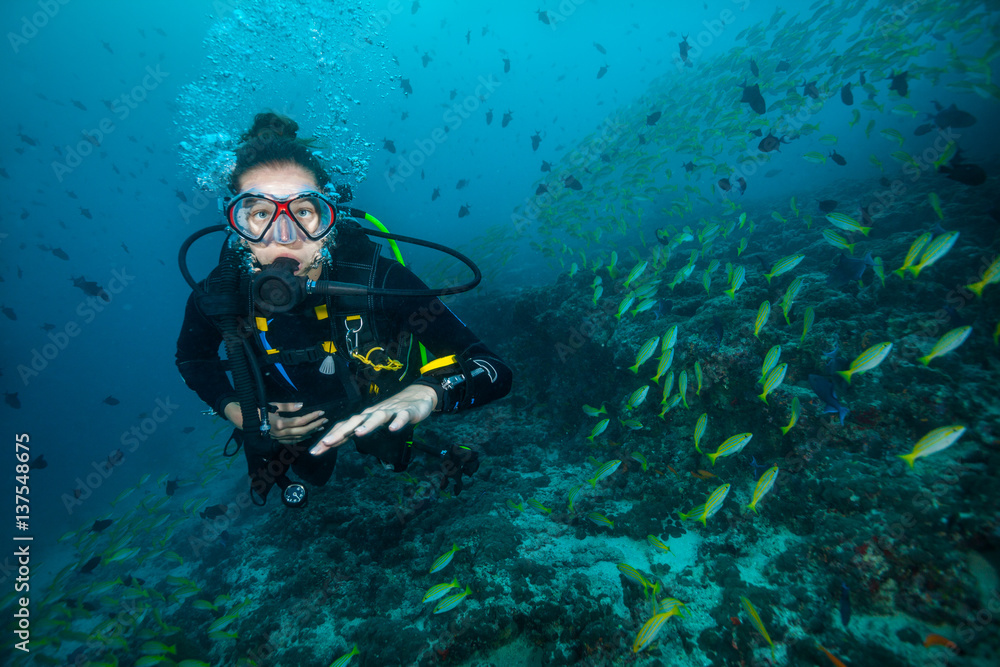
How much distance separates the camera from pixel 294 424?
7.37 ft

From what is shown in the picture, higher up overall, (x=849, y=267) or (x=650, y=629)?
(x=849, y=267)

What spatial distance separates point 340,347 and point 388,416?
3.75ft

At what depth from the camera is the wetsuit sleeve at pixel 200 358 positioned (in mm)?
2729

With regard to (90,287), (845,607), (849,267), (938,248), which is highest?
(90,287)

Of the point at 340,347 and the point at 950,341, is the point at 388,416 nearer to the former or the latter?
the point at 340,347

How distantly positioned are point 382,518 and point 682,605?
153 inches

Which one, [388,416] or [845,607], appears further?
[845,607]

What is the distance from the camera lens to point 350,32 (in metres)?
29.8

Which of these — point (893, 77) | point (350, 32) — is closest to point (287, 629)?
point (893, 77)

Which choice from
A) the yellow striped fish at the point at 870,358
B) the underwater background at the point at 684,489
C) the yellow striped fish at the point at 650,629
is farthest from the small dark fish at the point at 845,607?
the yellow striped fish at the point at 870,358

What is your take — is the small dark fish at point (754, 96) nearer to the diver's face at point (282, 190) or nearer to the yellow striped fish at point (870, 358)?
the yellow striped fish at point (870, 358)

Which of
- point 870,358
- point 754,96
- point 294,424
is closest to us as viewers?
point 294,424

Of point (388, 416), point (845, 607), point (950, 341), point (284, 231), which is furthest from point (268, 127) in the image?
point (845, 607)

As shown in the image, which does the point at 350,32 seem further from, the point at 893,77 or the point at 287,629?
the point at 287,629
